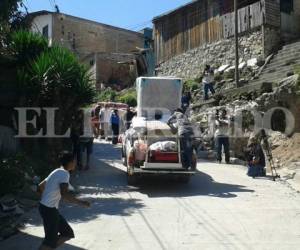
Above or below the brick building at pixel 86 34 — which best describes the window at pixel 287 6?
below

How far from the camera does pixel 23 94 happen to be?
14047 mm

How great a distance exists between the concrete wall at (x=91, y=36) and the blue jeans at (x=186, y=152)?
118ft

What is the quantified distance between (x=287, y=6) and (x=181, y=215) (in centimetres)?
1988

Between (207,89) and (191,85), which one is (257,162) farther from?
(191,85)

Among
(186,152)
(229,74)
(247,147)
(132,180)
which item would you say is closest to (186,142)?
(186,152)

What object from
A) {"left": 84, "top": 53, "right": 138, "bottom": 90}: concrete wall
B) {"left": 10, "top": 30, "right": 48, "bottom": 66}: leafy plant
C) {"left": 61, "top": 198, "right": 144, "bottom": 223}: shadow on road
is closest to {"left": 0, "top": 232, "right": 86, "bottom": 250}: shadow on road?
{"left": 61, "top": 198, "right": 144, "bottom": 223}: shadow on road

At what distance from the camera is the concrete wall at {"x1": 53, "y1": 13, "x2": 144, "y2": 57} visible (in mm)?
49219

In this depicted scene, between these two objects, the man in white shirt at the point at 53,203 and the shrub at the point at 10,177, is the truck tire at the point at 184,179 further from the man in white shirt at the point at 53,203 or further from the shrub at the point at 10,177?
the man in white shirt at the point at 53,203

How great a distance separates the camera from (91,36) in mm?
50594

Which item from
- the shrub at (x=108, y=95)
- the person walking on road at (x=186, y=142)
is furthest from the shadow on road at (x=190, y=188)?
the shrub at (x=108, y=95)

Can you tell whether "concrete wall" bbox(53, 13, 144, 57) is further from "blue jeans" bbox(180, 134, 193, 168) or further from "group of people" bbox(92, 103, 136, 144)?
"blue jeans" bbox(180, 134, 193, 168)

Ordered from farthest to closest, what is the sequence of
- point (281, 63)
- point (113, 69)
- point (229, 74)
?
point (113, 69) < point (229, 74) < point (281, 63)

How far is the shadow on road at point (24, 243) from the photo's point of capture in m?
8.11

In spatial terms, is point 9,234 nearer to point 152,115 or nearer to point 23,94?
point 23,94
